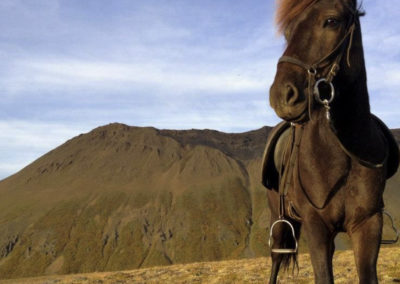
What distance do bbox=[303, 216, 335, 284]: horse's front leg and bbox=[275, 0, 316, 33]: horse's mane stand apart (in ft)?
6.33

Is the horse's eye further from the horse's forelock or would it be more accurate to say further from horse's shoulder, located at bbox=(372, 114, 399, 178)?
horse's shoulder, located at bbox=(372, 114, 399, 178)

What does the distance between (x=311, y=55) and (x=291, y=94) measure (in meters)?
0.49

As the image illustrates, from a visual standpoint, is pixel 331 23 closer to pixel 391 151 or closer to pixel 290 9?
pixel 290 9

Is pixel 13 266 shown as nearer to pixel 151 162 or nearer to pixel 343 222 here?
pixel 151 162

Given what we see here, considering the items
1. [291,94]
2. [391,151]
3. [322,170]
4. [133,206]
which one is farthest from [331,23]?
[133,206]

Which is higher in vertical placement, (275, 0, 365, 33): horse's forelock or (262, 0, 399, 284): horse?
(275, 0, 365, 33): horse's forelock

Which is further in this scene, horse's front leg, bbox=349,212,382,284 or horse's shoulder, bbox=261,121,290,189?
horse's shoulder, bbox=261,121,290,189

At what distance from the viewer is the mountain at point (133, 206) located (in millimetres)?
123494

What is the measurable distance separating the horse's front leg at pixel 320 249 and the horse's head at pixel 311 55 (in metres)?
1.32

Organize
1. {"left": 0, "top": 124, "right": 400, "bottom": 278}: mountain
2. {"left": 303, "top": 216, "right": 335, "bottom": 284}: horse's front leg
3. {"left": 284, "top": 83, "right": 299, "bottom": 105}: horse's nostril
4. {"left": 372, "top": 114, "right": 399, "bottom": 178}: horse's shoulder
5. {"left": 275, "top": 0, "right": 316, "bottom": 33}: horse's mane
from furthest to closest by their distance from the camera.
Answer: {"left": 0, "top": 124, "right": 400, "bottom": 278}: mountain < {"left": 372, "top": 114, "right": 399, "bottom": 178}: horse's shoulder < {"left": 303, "top": 216, "right": 335, "bottom": 284}: horse's front leg < {"left": 275, "top": 0, "right": 316, "bottom": 33}: horse's mane < {"left": 284, "top": 83, "right": 299, "bottom": 105}: horse's nostril

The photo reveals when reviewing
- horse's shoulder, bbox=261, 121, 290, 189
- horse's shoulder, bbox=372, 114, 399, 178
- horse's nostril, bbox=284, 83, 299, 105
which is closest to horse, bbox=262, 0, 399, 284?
horse's nostril, bbox=284, 83, 299, 105

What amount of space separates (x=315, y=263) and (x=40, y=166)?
177670 mm

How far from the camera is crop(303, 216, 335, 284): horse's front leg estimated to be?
432cm

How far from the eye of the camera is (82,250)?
126 metres
